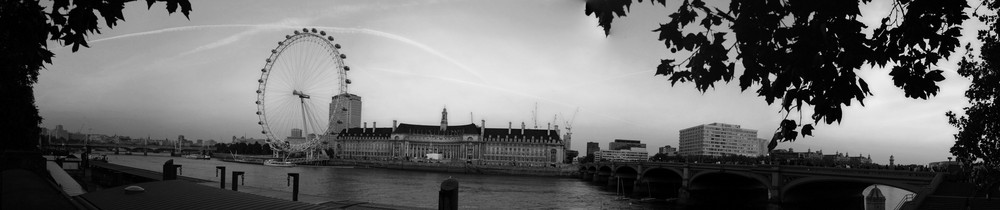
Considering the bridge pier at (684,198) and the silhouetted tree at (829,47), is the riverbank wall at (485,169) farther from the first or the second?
the silhouetted tree at (829,47)

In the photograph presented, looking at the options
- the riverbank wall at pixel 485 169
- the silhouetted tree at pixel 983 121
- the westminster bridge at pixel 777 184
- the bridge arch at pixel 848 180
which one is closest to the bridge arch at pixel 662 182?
the westminster bridge at pixel 777 184

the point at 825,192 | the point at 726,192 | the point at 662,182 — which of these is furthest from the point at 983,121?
the point at 662,182

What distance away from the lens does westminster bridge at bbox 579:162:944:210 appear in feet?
132

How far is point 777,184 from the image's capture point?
2130 inches

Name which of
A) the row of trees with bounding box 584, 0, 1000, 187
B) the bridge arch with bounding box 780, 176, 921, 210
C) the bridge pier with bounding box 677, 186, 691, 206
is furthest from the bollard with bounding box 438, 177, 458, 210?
the bridge pier with bounding box 677, 186, 691, 206

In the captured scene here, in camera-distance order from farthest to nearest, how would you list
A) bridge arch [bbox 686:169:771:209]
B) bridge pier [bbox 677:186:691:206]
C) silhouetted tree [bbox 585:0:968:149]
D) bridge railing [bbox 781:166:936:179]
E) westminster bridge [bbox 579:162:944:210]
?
bridge arch [bbox 686:169:771:209], bridge pier [bbox 677:186:691:206], westminster bridge [bbox 579:162:944:210], bridge railing [bbox 781:166:936:179], silhouetted tree [bbox 585:0:968:149]

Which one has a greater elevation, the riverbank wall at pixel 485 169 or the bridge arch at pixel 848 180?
the bridge arch at pixel 848 180

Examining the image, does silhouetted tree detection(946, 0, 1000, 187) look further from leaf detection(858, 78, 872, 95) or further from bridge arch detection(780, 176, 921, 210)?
bridge arch detection(780, 176, 921, 210)

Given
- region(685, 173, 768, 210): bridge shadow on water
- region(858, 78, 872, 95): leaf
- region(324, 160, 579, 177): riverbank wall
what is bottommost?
region(324, 160, 579, 177): riverbank wall

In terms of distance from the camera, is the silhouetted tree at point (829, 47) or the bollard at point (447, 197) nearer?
the silhouetted tree at point (829, 47)

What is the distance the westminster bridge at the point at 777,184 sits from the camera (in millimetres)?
40209

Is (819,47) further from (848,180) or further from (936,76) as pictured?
(848,180)

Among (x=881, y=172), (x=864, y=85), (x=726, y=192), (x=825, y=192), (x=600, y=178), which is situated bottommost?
(x=600, y=178)

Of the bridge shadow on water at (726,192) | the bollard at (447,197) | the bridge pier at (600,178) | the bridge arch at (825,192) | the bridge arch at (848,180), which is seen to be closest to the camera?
the bollard at (447,197)
